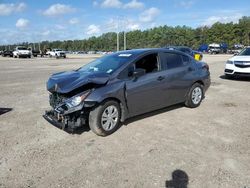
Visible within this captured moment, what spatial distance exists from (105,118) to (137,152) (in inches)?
42.7

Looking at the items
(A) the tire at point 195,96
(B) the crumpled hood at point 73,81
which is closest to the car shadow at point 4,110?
(B) the crumpled hood at point 73,81

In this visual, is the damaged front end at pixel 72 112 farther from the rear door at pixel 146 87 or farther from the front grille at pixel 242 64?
the front grille at pixel 242 64

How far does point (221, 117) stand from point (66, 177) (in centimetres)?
428

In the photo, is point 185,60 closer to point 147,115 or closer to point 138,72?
point 147,115

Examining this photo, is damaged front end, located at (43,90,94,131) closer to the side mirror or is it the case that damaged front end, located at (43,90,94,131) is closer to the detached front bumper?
the detached front bumper

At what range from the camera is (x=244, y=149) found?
4.97m

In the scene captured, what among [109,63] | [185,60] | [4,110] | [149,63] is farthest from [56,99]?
[185,60]

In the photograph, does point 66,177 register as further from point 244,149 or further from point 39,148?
point 244,149

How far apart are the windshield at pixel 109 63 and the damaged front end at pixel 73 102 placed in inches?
23.2

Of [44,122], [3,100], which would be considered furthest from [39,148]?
[3,100]

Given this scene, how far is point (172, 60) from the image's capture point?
23.5ft

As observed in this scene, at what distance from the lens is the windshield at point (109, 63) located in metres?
6.19

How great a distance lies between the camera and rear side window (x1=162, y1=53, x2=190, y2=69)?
22.8 ft

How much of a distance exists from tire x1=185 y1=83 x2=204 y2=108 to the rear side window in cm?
73
